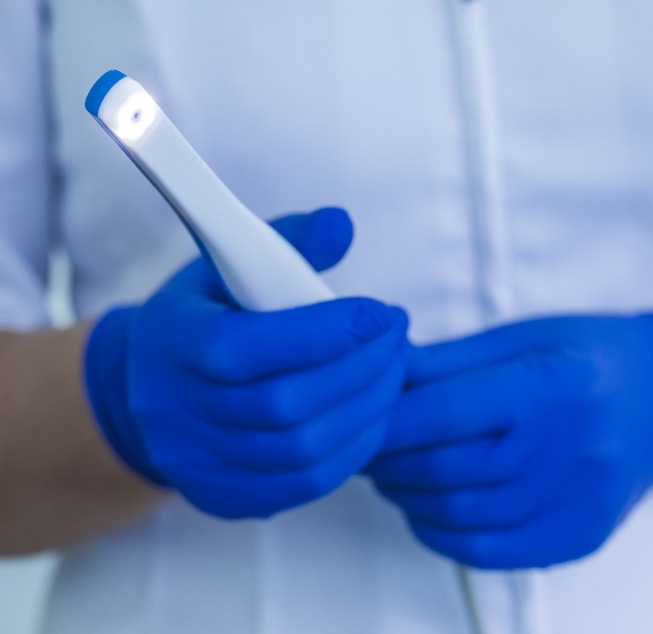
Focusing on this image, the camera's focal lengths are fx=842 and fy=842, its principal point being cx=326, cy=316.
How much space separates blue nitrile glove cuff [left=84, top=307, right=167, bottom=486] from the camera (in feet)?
1.25

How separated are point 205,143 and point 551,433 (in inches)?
8.5

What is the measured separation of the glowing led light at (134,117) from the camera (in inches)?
9.9

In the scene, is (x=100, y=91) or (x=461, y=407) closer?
(x=100, y=91)

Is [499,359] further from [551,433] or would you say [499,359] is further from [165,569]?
[165,569]

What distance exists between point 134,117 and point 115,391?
0.54 ft

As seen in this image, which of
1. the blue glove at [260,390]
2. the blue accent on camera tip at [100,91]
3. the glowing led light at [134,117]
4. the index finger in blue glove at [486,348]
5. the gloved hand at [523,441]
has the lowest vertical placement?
the gloved hand at [523,441]

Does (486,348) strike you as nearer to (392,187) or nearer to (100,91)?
(392,187)

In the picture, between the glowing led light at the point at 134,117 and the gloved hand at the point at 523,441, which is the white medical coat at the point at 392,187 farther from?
the glowing led light at the point at 134,117

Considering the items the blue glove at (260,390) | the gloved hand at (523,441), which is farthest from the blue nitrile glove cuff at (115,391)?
the gloved hand at (523,441)

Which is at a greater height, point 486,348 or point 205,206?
point 205,206

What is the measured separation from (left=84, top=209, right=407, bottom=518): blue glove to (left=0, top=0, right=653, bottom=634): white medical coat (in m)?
0.06

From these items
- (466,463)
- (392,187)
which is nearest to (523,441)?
(466,463)

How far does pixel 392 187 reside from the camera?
0.41 m

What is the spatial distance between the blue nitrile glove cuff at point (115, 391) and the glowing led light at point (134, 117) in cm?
15
